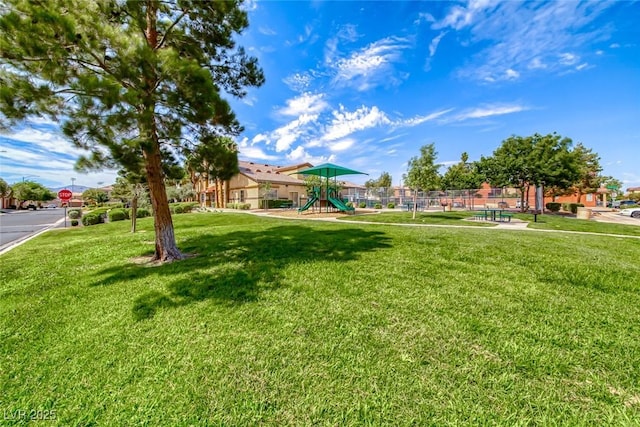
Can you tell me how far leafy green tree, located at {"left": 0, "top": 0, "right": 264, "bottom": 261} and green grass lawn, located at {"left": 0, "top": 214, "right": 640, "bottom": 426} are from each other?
8.61 feet

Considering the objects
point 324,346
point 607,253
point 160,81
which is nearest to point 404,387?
point 324,346

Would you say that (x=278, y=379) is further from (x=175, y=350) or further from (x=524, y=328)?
(x=524, y=328)

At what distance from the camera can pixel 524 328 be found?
9.62 feet

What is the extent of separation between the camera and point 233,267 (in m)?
5.18

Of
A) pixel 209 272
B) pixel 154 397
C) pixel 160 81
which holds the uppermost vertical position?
pixel 160 81

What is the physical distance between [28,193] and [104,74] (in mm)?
81592

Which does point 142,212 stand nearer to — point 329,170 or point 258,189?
point 258,189

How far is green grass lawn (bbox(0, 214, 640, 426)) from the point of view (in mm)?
2039

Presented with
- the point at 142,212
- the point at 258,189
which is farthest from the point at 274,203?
the point at 142,212

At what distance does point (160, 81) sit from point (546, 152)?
28384 millimetres

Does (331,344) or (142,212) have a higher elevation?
(142,212)

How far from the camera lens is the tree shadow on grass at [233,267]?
391cm

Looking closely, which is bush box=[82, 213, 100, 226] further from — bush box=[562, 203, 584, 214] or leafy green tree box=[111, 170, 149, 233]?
bush box=[562, 203, 584, 214]

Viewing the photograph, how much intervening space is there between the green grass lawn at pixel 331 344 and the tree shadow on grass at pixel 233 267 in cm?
5
